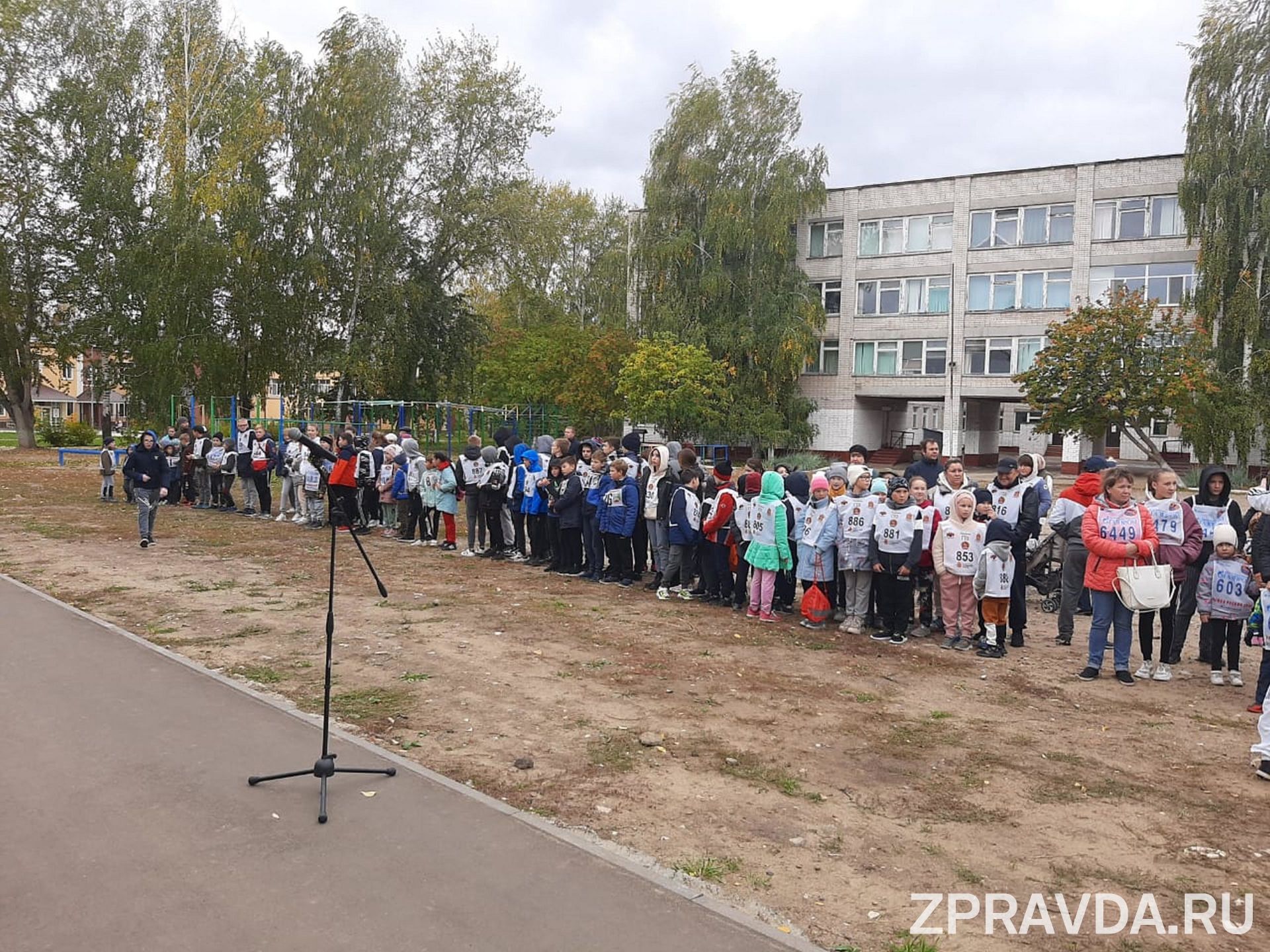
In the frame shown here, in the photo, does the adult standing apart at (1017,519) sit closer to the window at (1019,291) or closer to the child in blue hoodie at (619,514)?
the child in blue hoodie at (619,514)

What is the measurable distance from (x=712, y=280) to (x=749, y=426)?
667cm

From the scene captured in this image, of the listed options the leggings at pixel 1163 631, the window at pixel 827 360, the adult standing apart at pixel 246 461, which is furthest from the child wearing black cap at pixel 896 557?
the window at pixel 827 360

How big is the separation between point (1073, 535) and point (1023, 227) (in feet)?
122

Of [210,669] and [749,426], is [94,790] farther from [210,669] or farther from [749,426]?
[749,426]

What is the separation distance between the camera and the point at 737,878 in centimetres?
469

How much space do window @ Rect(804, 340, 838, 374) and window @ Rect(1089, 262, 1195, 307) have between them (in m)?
12.0

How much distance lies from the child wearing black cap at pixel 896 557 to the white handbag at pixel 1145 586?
6.37 feet

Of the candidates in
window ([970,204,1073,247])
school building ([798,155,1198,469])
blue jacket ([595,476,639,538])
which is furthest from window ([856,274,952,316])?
blue jacket ([595,476,639,538])

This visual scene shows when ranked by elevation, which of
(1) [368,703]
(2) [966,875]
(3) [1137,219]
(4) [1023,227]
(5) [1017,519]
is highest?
(4) [1023,227]

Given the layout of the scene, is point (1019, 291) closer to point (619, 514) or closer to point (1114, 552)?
point (619, 514)

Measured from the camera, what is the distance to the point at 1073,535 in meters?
10.5

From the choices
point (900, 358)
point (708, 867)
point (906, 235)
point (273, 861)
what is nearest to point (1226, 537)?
point (708, 867)

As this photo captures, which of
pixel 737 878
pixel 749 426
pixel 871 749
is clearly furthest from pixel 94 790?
pixel 749 426

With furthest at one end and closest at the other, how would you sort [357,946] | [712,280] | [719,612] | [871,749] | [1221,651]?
1. [712,280]
2. [719,612]
3. [1221,651]
4. [871,749]
5. [357,946]
